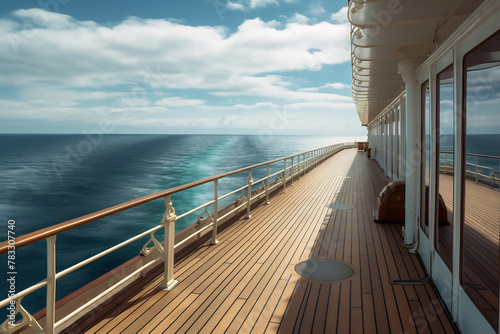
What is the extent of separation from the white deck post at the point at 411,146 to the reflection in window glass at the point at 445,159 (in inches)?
25.2

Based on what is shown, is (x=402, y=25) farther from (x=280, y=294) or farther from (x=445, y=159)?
(x=280, y=294)

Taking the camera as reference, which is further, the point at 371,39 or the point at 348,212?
the point at 348,212

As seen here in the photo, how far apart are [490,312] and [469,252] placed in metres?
0.37

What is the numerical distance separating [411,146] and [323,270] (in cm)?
142

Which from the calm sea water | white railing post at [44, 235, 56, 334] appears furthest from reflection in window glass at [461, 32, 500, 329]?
the calm sea water

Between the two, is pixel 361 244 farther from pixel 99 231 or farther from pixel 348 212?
pixel 99 231

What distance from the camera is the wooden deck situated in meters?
1.81

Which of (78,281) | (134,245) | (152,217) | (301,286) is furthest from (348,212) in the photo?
(152,217)

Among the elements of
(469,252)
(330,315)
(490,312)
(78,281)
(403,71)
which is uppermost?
(403,71)

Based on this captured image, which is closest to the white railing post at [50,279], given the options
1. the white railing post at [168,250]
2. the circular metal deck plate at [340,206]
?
the white railing post at [168,250]

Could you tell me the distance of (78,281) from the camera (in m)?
6.78

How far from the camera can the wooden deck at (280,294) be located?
1.81 meters

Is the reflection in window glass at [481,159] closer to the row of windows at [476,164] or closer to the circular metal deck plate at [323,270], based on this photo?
the row of windows at [476,164]

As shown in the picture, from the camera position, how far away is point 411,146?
9.78ft
